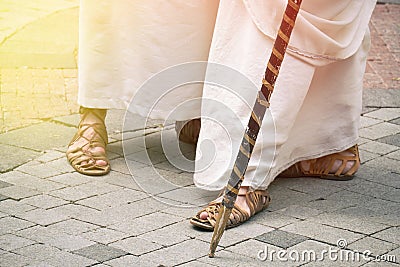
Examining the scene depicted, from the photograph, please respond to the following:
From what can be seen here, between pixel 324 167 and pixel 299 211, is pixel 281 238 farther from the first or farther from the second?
pixel 324 167

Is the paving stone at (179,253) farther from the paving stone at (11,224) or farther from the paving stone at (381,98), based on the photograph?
the paving stone at (381,98)

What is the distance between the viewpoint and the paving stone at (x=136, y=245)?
3430mm

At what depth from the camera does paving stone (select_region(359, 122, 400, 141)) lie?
16.7 feet

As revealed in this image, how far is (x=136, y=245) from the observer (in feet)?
11.4

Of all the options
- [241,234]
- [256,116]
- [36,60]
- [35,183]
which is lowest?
[36,60]

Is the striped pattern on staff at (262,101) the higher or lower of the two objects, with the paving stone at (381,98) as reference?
higher

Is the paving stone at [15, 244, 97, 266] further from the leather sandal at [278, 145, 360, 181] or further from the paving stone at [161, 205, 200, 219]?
the leather sandal at [278, 145, 360, 181]

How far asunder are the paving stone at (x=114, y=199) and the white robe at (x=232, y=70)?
30cm

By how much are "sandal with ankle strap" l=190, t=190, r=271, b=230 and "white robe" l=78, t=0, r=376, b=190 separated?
6 cm

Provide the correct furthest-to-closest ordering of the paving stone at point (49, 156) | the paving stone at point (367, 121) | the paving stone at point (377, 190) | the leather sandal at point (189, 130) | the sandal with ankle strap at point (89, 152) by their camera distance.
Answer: the paving stone at point (367, 121) → the leather sandal at point (189, 130) → the paving stone at point (49, 156) → the sandal with ankle strap at point (89, 152) → the paving stone at point (377, 190)

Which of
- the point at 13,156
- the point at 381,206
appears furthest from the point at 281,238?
the point at 13,156

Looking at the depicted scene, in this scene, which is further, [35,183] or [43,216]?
[35,183]

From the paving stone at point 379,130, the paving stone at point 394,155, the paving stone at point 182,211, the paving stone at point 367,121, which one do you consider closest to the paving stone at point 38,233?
the paving stone at point 182,211

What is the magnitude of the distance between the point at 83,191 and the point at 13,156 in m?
0.56
